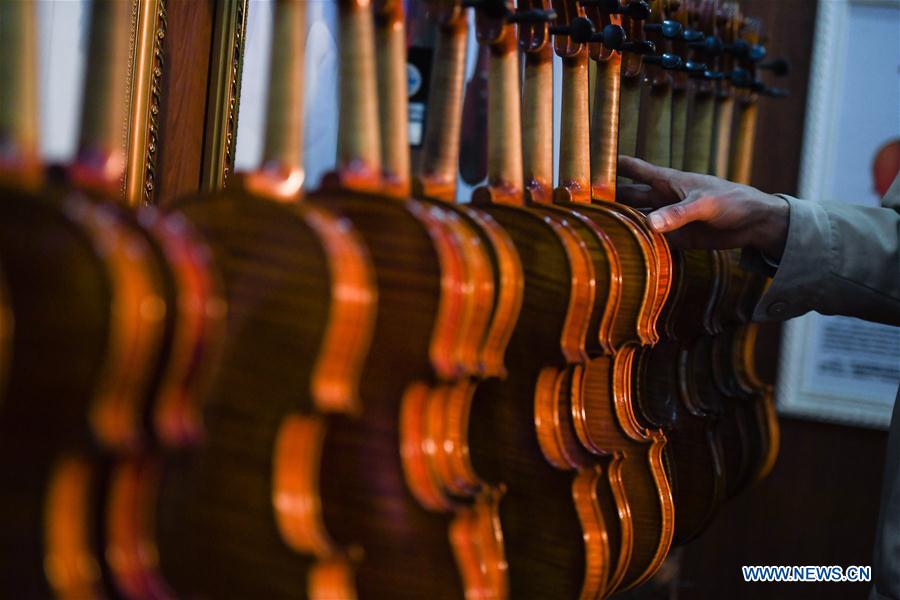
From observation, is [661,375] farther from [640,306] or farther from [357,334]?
[357,334]

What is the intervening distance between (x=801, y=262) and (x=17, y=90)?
1.46 metres

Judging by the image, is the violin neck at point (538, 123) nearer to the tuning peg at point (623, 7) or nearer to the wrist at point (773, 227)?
the tuning peg at point (623, 7)

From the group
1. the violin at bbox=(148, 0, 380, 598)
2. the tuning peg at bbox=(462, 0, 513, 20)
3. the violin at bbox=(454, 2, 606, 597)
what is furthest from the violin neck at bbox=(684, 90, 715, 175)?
the violin at bbox=(148, 0, 380, 598)

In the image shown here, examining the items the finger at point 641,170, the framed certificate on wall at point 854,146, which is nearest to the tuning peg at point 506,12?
the finger at point 641,170

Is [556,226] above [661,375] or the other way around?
above

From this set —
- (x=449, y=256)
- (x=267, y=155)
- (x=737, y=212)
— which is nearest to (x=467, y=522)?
(x=449, y=256)

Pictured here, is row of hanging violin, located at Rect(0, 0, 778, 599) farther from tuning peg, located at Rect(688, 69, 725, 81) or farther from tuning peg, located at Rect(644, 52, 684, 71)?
tuning peg, located at Rect(688, 69, 725, 81)

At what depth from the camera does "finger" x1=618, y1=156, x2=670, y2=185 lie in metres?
1.92

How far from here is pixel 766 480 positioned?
3338mm

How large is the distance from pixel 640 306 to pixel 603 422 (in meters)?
0.18

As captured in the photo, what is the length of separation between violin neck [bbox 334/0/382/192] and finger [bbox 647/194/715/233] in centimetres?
63

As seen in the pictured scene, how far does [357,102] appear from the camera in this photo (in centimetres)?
119

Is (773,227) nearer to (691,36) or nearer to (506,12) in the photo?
(691,36)

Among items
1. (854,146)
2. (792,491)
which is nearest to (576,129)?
(854,146)
